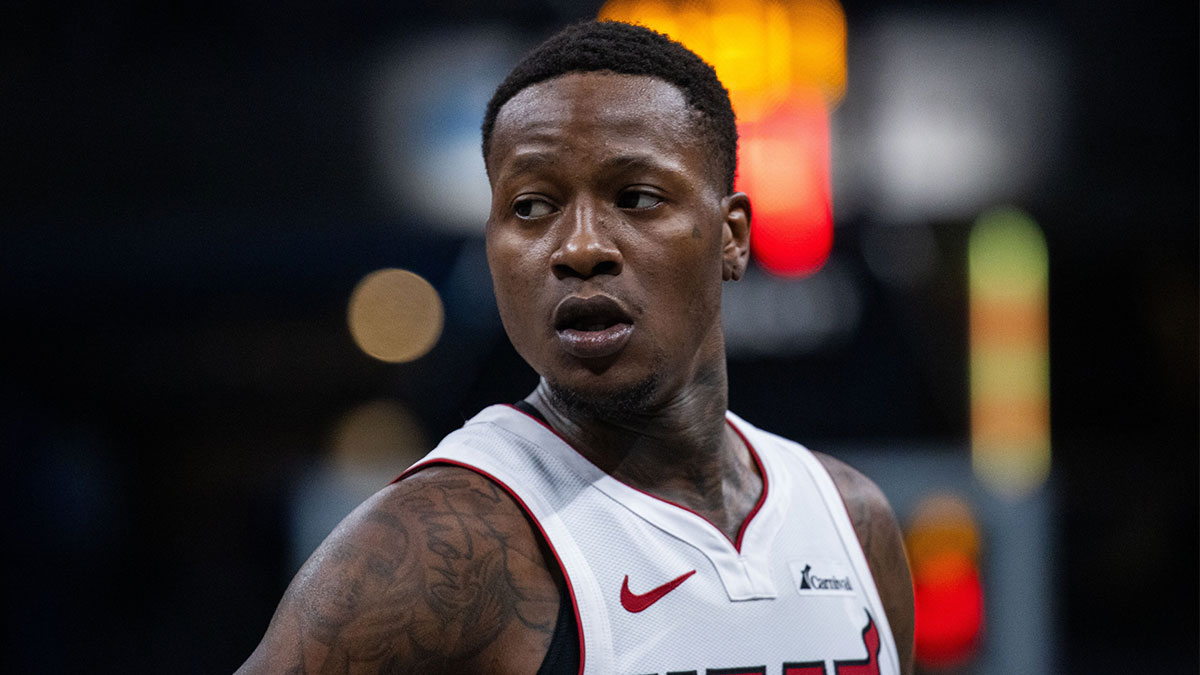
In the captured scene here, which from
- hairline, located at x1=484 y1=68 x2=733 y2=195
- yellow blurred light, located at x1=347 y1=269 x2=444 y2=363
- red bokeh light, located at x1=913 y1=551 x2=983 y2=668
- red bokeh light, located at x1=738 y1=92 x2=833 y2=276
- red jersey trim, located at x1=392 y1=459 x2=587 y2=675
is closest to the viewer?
red jersey trim, located at x1=392 y1=459 x2=587 y2=675

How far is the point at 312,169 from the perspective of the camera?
25.1 ft

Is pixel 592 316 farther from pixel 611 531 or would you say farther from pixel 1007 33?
pixel 1007 33

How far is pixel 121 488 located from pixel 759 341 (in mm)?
4809

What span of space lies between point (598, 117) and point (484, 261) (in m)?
5.51

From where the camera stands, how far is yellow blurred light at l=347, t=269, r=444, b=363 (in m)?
8.02

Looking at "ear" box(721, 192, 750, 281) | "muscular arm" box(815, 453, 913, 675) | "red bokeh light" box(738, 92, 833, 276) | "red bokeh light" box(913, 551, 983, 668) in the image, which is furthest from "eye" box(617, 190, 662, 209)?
"red bokeh light" box(913, 551, 983, 668)

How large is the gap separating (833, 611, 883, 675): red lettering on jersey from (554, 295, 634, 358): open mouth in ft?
2.28

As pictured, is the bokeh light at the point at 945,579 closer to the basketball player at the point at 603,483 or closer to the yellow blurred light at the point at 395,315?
the yellow blurred light at the point at 395,315

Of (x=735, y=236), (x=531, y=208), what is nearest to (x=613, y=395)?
(x=531, y=208)

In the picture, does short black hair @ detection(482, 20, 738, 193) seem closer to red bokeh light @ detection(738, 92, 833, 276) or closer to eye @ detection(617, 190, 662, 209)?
eye @ detection(617, 190, 662, 209)

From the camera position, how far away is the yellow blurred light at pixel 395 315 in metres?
8.02

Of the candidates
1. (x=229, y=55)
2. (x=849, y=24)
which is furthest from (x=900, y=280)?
(x=229, y=55)

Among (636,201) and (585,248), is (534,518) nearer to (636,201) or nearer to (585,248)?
(585,248)

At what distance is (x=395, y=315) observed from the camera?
8.47 meters
